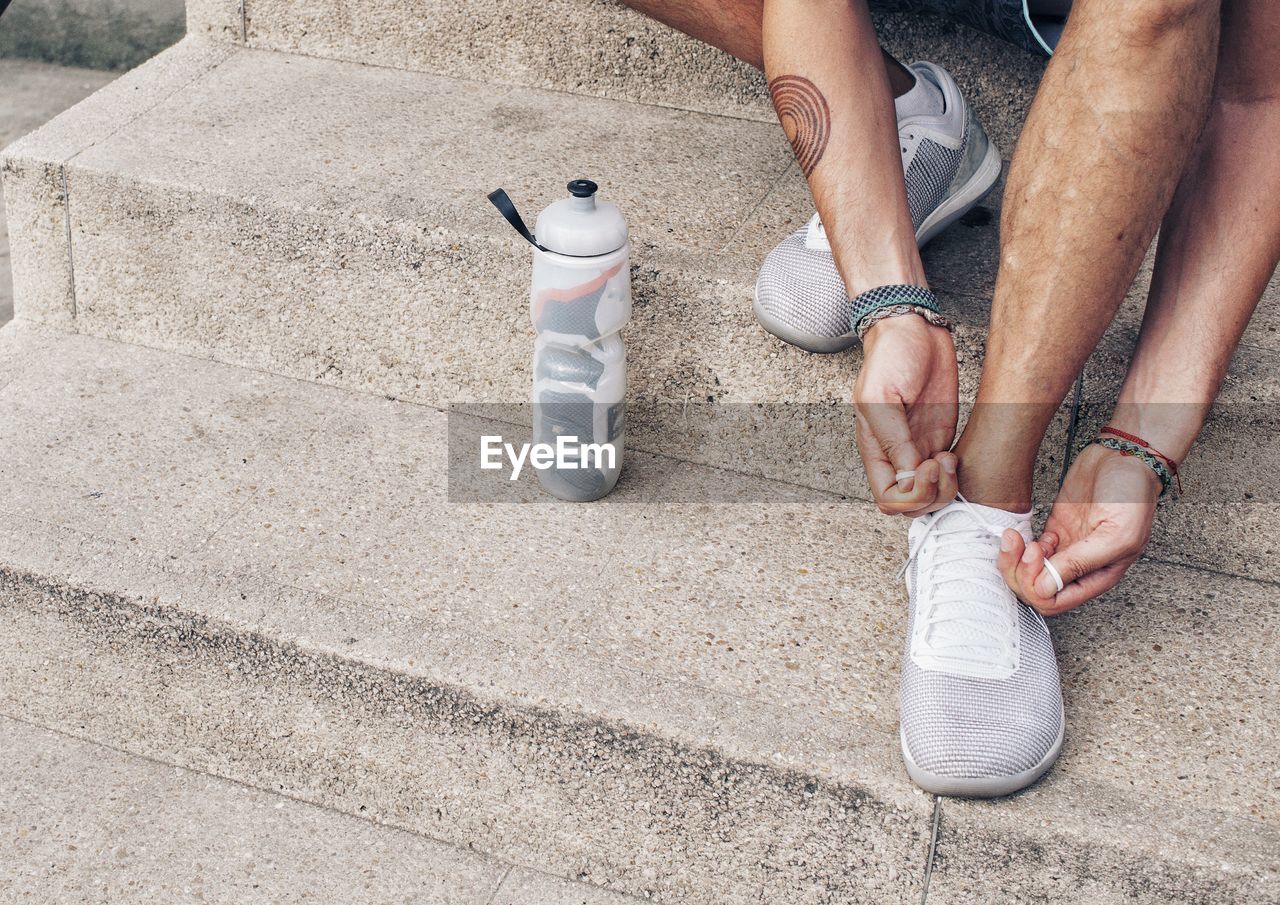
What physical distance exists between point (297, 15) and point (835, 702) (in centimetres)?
187

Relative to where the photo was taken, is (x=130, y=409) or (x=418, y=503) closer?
(x=418, y=503)

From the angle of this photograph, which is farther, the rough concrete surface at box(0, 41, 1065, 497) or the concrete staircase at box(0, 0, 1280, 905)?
the rough concrete surface at box(0, 41, 1065, 497)

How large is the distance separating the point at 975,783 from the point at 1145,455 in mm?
487

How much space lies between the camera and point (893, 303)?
5.32 ft

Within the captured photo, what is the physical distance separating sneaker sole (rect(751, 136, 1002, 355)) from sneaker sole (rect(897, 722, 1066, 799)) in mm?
641

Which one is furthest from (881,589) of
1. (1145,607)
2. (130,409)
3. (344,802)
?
(130,409)

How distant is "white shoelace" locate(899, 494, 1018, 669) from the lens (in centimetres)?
155

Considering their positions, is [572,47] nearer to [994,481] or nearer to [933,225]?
[933,225]

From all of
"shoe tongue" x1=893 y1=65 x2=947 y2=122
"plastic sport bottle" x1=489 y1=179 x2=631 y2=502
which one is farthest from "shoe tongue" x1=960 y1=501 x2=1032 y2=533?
"shoe tongue" x1=893 y1=65 x2=947 y2=122

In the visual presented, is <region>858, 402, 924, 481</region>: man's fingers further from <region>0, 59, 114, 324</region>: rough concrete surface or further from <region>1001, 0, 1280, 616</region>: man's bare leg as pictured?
<region>0, 59, 114, 324</region>: rough concrete surface

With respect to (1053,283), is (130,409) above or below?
below

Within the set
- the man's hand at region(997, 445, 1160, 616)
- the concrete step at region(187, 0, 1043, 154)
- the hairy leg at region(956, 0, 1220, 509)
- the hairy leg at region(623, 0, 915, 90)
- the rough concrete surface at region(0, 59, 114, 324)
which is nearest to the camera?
the hairy leg at region(956, 0, 1220, 509)

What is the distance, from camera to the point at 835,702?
1.59 m

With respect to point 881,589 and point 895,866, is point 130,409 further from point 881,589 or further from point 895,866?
point 895,866
